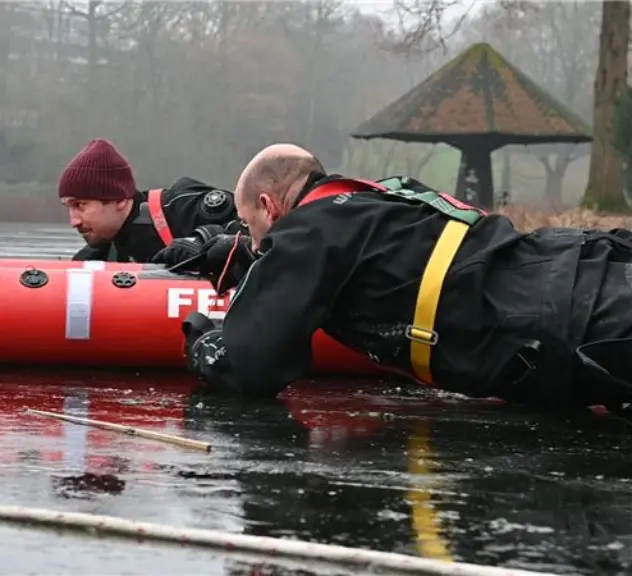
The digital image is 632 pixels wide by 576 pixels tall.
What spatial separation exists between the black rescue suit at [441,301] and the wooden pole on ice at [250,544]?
51.1 inches

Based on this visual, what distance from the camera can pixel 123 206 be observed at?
263 inches

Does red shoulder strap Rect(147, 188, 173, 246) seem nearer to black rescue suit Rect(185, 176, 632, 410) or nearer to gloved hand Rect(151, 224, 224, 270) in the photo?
gloved hand Rect(151, 224, 224, 270)

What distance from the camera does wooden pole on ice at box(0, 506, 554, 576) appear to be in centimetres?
275

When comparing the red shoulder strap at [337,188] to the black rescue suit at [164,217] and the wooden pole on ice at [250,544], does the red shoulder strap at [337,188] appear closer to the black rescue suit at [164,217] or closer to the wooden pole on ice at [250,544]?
the wooden pole on ice at [250,544]

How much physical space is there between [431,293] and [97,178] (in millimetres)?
2804

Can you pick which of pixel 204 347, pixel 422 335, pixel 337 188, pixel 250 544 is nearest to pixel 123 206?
pixel 204 347

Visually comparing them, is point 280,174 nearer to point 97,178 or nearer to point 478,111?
point 97,178

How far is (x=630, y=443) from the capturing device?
4.22 m

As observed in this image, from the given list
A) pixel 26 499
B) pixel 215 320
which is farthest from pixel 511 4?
pixel 26 499

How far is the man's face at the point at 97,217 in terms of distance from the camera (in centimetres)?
662

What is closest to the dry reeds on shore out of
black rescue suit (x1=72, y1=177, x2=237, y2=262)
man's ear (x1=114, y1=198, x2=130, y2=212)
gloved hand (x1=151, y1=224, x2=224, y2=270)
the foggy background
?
black rescue suit (x1=72, y1=177, x2=237, y2=262)

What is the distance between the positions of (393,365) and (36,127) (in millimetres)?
48126

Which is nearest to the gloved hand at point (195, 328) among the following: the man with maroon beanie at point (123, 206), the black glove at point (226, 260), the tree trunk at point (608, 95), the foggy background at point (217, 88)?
the black glove at point (226, 260)

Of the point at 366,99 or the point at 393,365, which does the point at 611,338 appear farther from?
the point at 366,99
